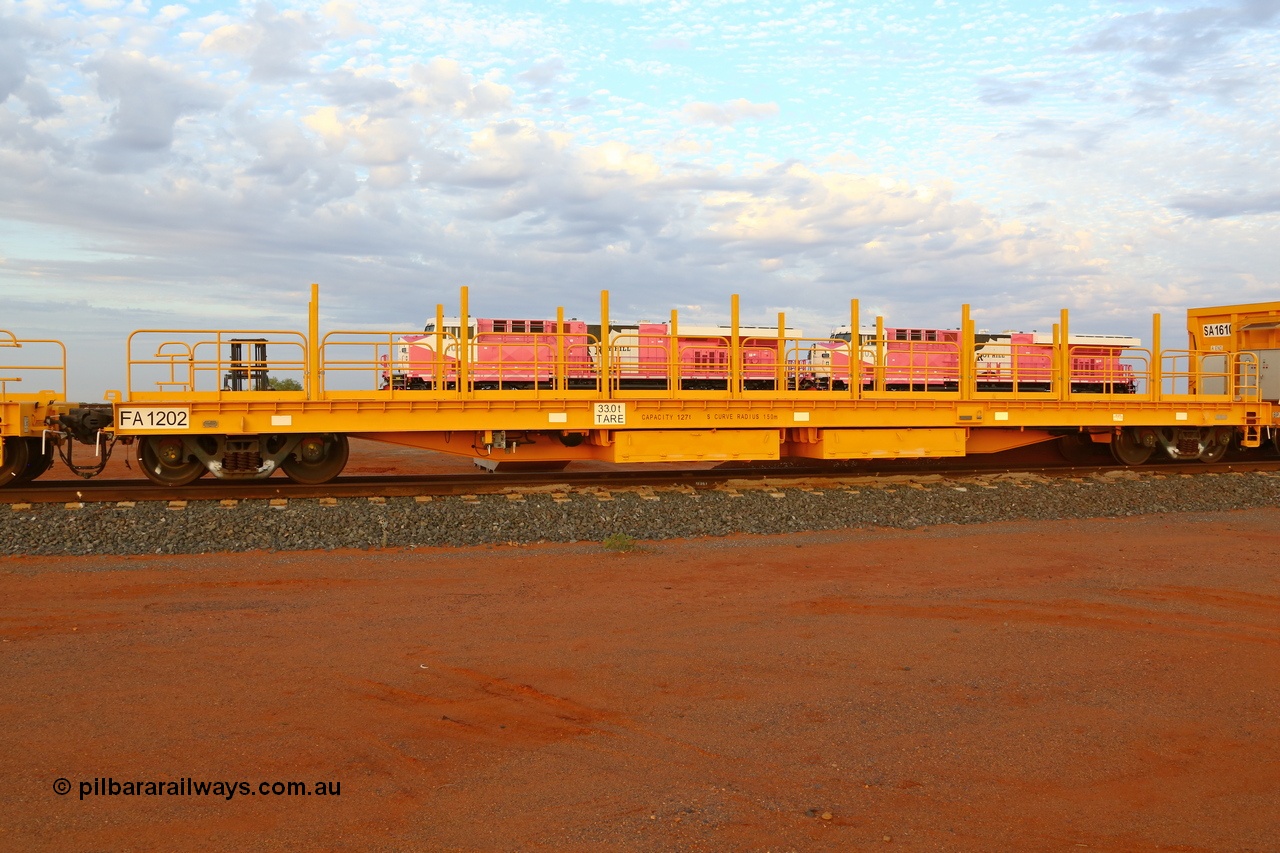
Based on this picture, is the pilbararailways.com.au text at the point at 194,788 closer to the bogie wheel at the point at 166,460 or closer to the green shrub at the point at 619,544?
the green shrub at the point at 619,544

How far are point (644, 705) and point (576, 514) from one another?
18.8 ft

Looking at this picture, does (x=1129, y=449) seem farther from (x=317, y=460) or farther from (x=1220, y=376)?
(x=317, y=460)

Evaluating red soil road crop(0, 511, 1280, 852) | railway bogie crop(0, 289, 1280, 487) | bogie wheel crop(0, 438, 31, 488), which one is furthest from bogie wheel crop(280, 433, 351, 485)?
red soil road crop(0, 511, 1280, 852)

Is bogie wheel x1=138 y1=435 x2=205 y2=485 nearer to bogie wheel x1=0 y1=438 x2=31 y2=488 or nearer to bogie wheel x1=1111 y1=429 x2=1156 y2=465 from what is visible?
bogie wheel x1=0 y1=438 x2=31 y2=488

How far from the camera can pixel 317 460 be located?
12195mm

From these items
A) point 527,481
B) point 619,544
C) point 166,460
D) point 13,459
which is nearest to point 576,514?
point 619,544

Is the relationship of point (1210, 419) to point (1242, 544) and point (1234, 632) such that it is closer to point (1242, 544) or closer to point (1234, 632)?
point (1242, 544)

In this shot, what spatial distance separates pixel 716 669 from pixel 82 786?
333cm

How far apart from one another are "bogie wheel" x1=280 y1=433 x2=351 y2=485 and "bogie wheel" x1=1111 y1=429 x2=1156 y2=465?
41.4 feet

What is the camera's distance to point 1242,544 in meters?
9.91

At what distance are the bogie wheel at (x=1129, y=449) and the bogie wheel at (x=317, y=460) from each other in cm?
1263

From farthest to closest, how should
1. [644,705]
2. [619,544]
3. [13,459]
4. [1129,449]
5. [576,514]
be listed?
[1129,449], [13,459], [576,514], [619,544], [644,705]

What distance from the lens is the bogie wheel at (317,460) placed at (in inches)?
475

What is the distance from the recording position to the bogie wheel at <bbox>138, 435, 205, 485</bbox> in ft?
37.9
